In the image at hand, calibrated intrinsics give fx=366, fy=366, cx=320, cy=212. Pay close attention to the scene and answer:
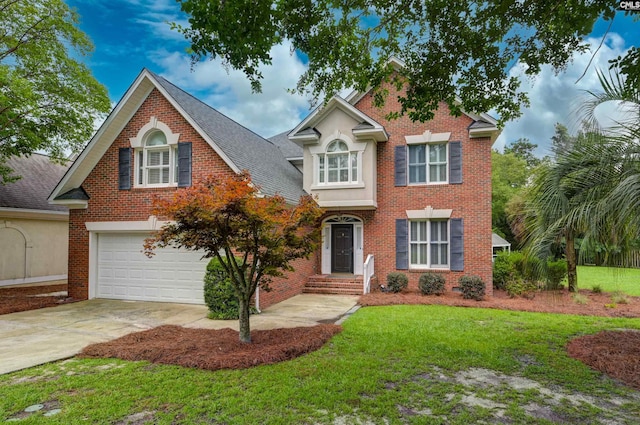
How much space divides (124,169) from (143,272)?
3.43 metres

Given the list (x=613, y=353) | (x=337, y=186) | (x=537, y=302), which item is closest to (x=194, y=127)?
(x=337, y=186)

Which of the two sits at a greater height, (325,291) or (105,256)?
(105,256)

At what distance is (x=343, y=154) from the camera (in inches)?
554

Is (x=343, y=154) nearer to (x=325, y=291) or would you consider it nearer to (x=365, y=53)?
(x=325, y=291)

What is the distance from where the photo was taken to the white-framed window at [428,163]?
13.9 m

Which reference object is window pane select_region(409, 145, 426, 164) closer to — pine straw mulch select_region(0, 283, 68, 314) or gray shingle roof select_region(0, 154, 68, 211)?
pine straw mulch select_region(0, 283, 68, 314)

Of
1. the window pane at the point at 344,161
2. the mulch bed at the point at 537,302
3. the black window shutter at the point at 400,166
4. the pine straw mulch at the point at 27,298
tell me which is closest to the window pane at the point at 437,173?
the black window shutter at the point at 400,166

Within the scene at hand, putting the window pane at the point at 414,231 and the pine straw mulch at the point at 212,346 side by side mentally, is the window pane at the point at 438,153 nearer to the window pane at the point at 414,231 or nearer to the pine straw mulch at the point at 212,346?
the window pane at the point at 414,231

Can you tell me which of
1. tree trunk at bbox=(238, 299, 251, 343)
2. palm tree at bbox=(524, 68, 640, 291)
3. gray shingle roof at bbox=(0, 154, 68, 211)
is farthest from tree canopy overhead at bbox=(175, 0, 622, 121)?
gray shingle roof at bbox=(0, 154, 68, 211)

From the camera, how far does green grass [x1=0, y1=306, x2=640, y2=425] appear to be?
413 cm

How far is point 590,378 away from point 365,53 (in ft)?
20.9

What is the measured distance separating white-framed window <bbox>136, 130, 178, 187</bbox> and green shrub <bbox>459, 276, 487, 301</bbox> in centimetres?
1039

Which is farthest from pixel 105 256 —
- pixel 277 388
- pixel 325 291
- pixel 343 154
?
pixel 277 388

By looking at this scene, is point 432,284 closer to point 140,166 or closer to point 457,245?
point 457,245
